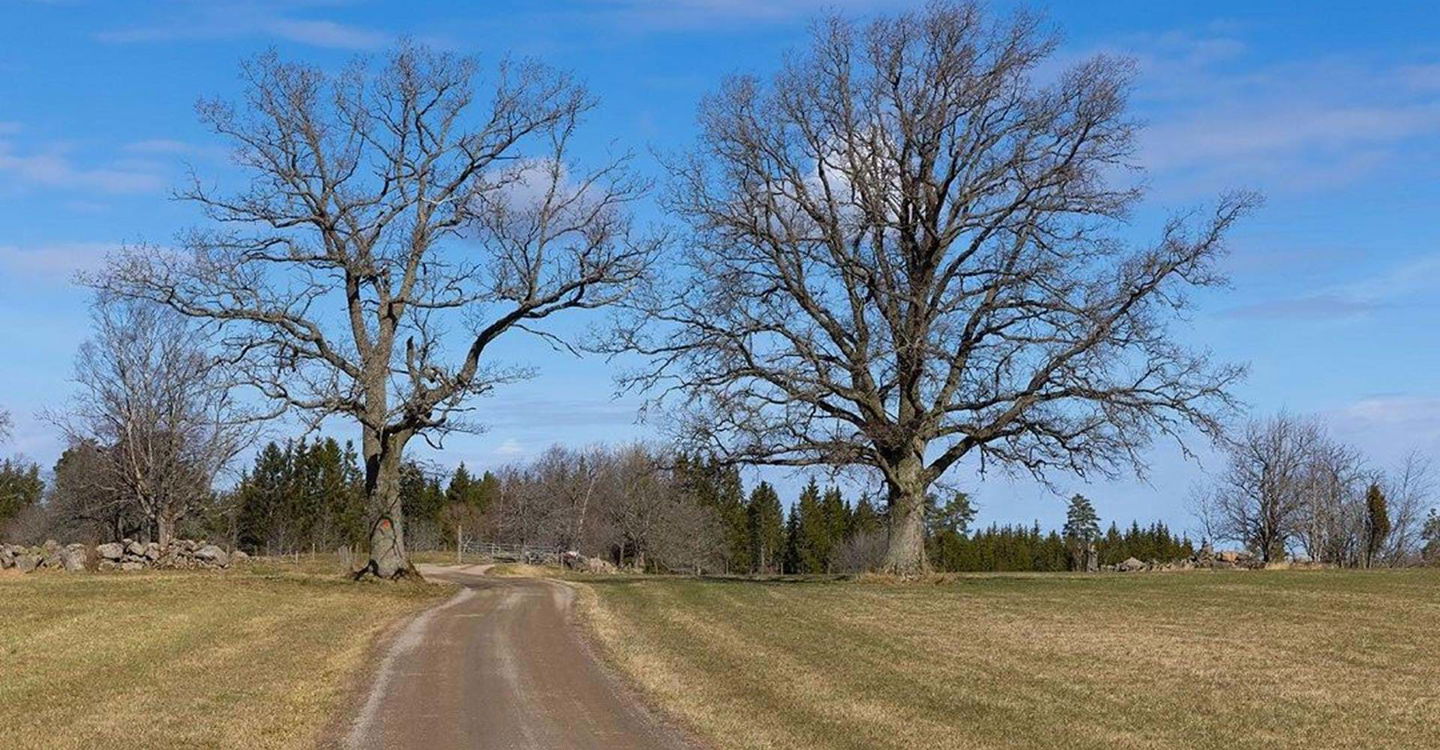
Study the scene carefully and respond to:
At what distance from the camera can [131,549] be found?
44.5 meters

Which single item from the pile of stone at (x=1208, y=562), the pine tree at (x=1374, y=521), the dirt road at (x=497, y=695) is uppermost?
the pine tree at (x=1374, y=521)

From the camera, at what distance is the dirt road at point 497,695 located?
39.9ft

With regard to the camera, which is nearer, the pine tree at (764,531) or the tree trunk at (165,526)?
the tree trunk at (165,526)

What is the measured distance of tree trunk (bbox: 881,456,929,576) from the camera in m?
34.9

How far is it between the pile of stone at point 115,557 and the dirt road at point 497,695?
21975 mm

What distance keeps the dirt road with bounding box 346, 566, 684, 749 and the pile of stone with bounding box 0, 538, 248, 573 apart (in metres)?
22.0

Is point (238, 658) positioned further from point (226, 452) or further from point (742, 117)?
point (226, 452)

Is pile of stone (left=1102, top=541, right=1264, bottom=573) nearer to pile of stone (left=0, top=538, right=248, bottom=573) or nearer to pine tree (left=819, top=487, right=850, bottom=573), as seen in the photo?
pile of stone (left=0, top=538, right=248, bottom=573)

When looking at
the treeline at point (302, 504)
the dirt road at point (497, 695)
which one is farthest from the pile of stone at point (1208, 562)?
the treeline at point (302, 504)

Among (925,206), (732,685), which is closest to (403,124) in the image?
(925,206)

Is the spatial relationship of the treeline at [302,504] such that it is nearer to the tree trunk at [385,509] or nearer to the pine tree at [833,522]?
the pine tree at [833,522]

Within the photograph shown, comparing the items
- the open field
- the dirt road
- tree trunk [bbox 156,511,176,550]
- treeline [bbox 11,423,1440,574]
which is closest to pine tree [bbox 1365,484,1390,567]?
treeline [bbox 11,423,1440,574]

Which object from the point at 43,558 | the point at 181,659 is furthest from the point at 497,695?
the point at 43,558

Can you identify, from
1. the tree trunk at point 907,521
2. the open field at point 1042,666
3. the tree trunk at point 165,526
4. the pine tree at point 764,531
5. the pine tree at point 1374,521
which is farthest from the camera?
the pine tree at point 764,531
